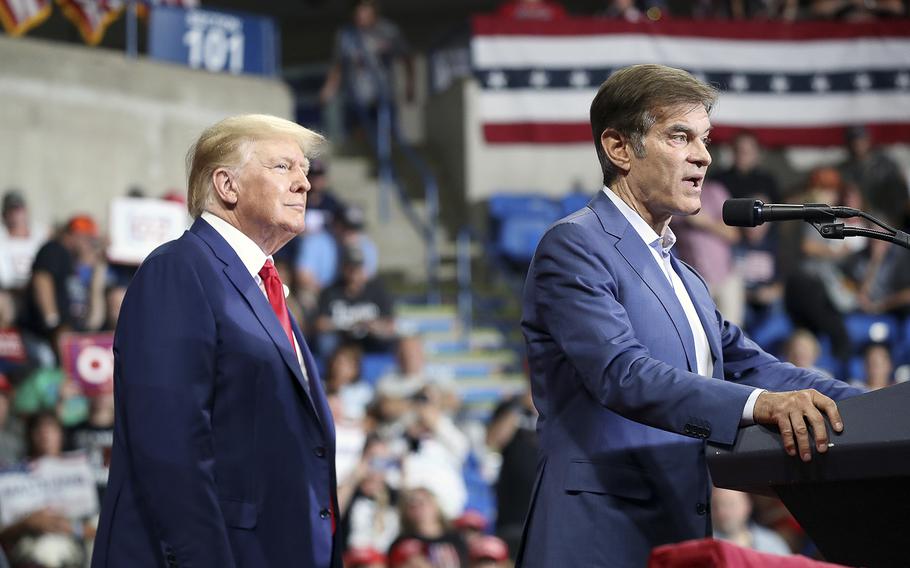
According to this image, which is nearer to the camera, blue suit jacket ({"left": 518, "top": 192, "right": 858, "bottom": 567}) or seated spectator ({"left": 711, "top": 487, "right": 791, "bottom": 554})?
blue suit jacket ({"left": 518, "top": 192, "right": 858, "bottom": 567})

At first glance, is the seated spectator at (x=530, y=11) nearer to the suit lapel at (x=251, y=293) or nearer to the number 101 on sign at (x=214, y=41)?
the number 101 on sign at (x=214, y=41)

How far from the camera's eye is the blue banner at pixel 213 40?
11172mm

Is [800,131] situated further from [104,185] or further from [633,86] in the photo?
[633,86]

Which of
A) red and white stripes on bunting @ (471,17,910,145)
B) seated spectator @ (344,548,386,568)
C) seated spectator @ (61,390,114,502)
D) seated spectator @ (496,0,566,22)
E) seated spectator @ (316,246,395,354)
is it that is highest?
seated spectator @ (496,0,566,22)

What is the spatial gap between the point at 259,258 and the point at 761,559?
4.88 feet

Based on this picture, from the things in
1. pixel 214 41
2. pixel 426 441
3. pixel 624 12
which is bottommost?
pixel 426 441

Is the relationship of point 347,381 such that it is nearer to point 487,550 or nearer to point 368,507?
point 368,507

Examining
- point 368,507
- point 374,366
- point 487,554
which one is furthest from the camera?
point 374,366

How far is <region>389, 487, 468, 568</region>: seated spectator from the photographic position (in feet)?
21.4

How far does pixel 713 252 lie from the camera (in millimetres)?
9695

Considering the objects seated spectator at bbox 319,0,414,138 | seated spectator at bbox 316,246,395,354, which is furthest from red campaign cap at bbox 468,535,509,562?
seated spectator at bbox 319,0,414,138

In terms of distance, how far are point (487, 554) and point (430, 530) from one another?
48 cm

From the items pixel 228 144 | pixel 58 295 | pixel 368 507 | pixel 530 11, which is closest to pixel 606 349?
pixel 228 144

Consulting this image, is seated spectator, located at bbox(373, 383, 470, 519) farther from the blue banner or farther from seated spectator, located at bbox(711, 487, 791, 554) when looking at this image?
the blue banner
